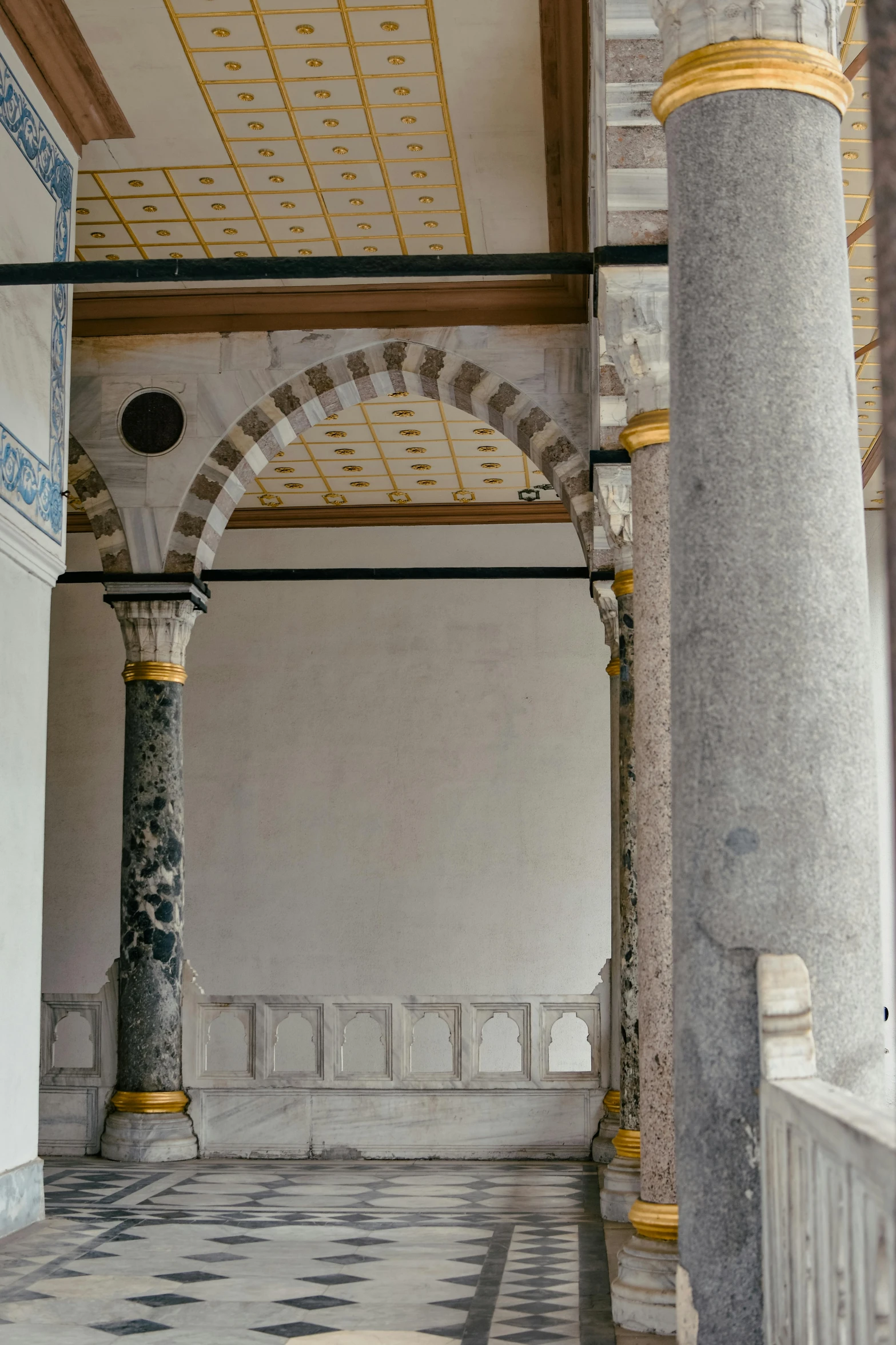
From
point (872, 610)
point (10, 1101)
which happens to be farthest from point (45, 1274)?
point (872, 610)

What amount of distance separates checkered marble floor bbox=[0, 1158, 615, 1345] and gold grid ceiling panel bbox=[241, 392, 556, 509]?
16.6ft

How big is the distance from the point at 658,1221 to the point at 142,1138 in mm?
5209

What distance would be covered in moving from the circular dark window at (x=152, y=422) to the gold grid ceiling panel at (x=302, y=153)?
3.08 feet

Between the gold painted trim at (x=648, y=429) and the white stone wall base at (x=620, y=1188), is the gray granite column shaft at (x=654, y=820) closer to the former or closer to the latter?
the gold painted trim at (x=648, y=429)

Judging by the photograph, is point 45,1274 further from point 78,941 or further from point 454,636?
point 454,636

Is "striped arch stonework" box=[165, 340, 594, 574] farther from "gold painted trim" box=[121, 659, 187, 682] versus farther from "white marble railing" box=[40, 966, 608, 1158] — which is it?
"white marble railing" box=[40, 966, 608, 1158]

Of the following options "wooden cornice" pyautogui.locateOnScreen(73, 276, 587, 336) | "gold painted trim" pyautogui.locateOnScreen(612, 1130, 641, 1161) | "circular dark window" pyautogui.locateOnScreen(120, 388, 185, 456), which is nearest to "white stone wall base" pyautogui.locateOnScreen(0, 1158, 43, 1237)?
"gold painted trim" pyautogui.locateOnScreen(612, 1130, 641, 1161)

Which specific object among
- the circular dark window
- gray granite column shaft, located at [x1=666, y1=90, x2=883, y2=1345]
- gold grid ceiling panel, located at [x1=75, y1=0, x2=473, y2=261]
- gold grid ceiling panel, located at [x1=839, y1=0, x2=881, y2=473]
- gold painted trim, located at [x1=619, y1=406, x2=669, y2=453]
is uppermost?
gold grid ceiling panel, located at [x1=75, y1=0, x2=473, y2=261]

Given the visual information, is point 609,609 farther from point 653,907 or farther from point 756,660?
point 756,660

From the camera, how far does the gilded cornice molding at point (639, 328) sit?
13.8 feet

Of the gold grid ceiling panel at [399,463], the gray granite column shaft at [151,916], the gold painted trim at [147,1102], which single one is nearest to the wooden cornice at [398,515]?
the gold grid ceiling panel at [399,463]

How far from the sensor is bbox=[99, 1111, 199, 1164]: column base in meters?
8.66

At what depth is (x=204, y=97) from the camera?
22.6 feet

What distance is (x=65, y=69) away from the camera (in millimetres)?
6711
